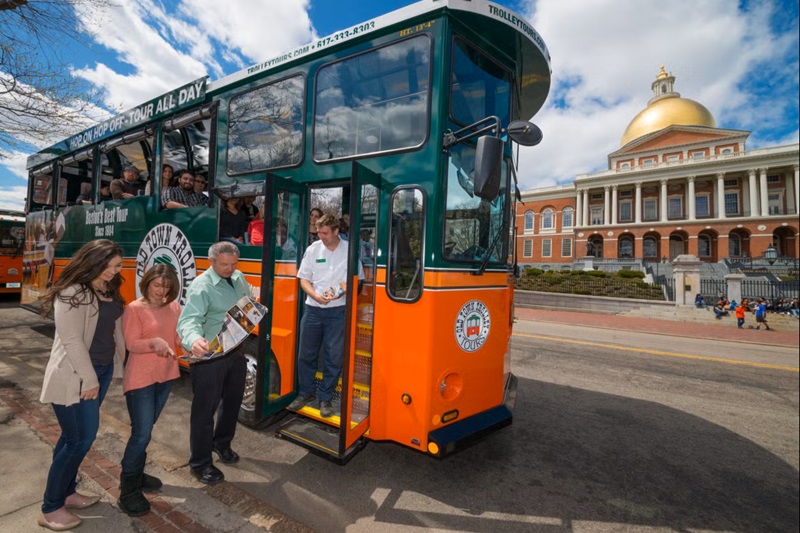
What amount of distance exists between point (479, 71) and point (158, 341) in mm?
3597

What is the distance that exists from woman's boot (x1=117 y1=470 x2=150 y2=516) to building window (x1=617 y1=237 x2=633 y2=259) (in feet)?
179

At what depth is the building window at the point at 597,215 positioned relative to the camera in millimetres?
50250

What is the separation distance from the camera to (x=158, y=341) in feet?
9.14

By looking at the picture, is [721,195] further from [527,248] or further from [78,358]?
[78,358]

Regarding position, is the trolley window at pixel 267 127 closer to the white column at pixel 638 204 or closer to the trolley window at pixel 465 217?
the trolley window at pixel 465 217

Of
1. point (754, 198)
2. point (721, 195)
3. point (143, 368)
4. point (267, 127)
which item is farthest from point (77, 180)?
point (721, 195)

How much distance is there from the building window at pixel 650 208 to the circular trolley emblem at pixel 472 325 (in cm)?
5375

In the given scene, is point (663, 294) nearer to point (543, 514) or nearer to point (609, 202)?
point (543, 514)

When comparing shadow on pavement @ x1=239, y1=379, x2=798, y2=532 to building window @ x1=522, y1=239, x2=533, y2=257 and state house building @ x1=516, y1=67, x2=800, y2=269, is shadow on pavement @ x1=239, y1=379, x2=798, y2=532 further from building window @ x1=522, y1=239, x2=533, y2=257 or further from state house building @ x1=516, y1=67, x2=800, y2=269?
building window @ x1=522, y1=239, x2=533, y2=257

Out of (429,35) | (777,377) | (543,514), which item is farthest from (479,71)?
(777,377)

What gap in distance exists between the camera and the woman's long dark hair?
2.45 metres

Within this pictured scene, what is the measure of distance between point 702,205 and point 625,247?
30.0 feet

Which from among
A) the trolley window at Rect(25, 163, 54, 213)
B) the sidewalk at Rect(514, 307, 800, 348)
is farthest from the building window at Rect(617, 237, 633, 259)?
the trolley window at Rect(25, 163, 54, 213)

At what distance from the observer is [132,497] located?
2781mm
